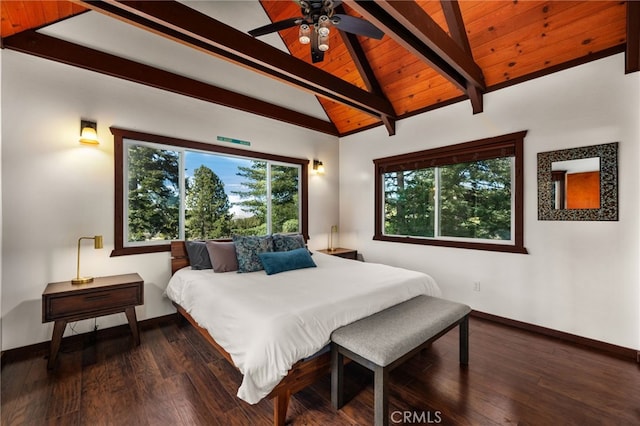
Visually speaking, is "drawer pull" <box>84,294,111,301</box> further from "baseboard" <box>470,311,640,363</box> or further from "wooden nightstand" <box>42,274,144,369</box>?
"baseboard" <box>470,311,640,363</box>

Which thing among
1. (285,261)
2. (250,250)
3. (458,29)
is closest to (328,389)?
(285,261)

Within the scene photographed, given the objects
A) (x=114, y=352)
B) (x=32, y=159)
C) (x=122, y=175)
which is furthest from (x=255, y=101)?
(x=114, y=352)

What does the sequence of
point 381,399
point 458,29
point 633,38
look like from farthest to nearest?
point 458,29 < point 633,38 < point 381,399

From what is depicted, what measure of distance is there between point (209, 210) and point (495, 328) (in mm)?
3871

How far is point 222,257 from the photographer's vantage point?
10.1ft

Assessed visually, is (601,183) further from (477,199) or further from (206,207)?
(206,207)

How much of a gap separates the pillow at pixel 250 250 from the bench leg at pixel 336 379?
1.50 m

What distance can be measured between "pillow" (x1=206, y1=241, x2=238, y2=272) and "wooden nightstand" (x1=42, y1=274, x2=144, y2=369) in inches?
28.3

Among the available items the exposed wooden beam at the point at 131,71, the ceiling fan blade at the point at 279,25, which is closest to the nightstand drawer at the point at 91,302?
the exposed wooden beam at the point at 131,71

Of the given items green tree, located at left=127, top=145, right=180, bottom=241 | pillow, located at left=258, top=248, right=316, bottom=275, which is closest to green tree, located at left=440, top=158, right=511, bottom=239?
pillow, located at left=258, top=248, right=316, bottom=275

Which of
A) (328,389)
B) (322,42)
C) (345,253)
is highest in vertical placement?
(322,42)

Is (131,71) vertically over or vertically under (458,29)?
under

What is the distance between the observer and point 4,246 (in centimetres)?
247

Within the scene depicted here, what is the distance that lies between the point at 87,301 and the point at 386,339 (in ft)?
8.65
